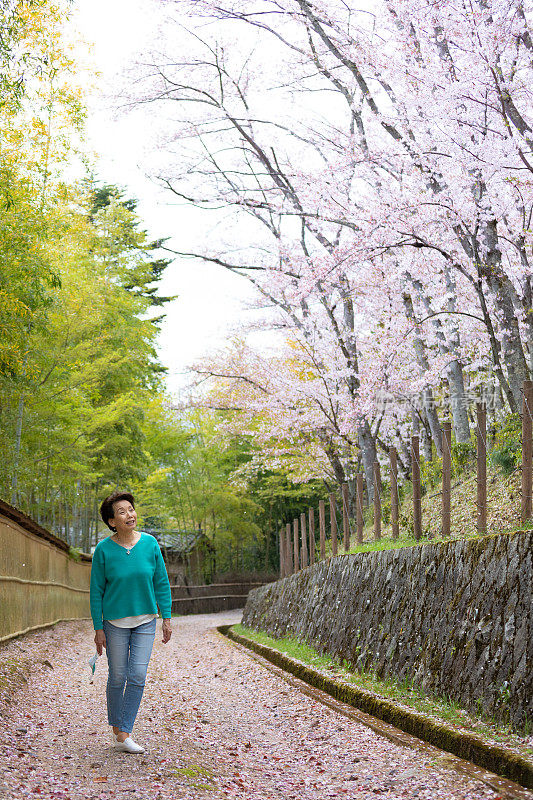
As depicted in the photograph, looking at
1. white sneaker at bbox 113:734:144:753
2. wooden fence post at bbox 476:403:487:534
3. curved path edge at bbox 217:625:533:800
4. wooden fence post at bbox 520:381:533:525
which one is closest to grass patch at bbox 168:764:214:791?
white sneaker at bbox 113:734:144:753

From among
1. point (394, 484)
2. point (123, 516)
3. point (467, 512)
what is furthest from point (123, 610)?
point (394, 484)

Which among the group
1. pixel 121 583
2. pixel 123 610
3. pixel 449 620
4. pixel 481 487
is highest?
pixel 481 487

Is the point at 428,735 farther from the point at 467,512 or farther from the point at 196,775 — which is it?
the point at 467,512

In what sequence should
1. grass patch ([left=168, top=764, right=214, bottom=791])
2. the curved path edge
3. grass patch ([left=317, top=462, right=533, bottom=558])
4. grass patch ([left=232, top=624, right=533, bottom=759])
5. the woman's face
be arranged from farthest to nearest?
grass patch ([left=317, top=462, right=533, bottom=558])
the woman's face
grass patch ([left=232, top=624, right=533, bottom=759])
grass patch ([left=168, top=764, right=214, bottom=791])
the curved path edge

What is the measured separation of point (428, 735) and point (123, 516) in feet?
6.92

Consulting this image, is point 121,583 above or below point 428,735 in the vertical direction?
above

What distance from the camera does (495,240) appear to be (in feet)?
26.5

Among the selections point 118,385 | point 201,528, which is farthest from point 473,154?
point 201,528

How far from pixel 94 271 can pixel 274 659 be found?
12932 millimetres

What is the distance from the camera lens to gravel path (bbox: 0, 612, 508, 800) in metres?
3.50

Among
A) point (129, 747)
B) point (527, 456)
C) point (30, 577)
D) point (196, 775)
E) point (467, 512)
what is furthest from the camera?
point (30, 577)

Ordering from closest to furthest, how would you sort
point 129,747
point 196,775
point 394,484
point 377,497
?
point 196,775, point 129,747, point 394,484, point 377,497

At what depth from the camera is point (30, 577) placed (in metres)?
10.2

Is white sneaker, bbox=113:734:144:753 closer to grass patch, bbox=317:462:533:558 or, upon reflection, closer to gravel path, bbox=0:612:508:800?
gravel path, bbox=0:612:508:800
